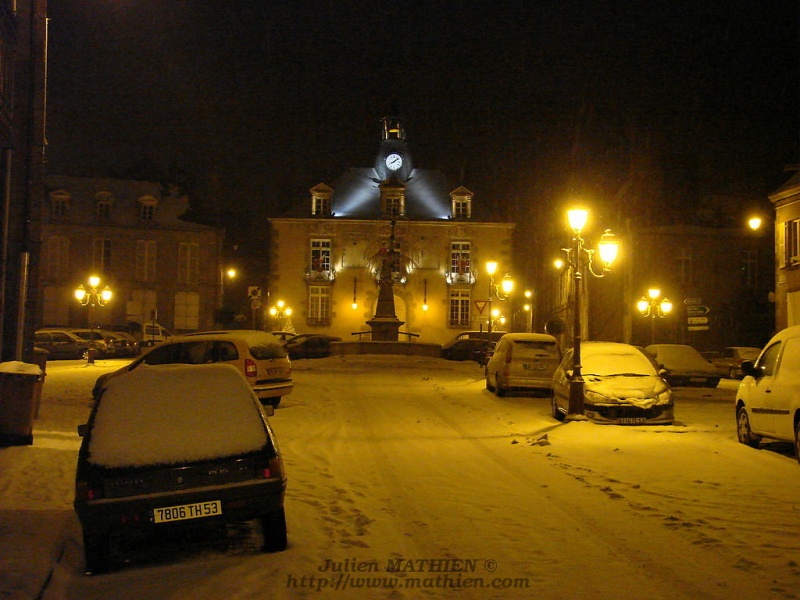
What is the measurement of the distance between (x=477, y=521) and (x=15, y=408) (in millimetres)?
7785

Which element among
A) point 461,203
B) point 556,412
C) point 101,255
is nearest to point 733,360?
point 556,412

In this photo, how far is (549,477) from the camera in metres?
10.2

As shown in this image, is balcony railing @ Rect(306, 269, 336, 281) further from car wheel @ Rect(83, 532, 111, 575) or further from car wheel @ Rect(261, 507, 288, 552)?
car wheel @ Rect(83, 532, 111, 575)

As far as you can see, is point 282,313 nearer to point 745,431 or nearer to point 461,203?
point 461,203

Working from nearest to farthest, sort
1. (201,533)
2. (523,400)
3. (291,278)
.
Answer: (201,533) < (523,400) < (291,278)

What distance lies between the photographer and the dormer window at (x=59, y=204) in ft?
202

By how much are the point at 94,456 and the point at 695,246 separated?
1957 inches

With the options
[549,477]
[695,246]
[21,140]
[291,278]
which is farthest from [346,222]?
[549,477]

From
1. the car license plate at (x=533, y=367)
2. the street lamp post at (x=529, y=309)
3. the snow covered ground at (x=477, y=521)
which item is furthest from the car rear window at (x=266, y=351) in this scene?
the street lamp post at (x=529, y=309)

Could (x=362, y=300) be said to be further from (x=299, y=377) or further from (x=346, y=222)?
(x=299, y=377)

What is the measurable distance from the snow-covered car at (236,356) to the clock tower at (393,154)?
160 feet

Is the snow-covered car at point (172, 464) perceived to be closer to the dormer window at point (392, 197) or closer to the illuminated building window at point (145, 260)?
the dormer window at point (392, 197)

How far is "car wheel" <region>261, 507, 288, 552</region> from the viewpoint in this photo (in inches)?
263

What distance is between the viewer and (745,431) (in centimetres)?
1272
